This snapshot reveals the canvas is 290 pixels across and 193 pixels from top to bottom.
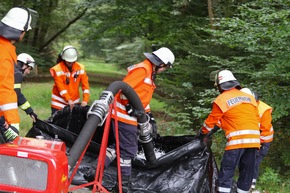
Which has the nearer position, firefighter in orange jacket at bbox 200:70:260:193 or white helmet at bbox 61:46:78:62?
firefighter in orange jacket at bbox 200:70:260:193

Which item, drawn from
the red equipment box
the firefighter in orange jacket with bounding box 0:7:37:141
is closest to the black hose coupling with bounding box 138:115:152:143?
the firefighter in orange jacket with bounding box 0:7:37:141

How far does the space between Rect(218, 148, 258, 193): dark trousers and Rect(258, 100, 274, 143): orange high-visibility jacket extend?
2.17 ft

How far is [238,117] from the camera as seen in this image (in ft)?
A: 17.5

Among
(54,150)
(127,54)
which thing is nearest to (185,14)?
(54,150)

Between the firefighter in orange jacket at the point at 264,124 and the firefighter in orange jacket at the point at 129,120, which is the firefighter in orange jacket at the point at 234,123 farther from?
the firefighter in orange jacket at the point at 129,120

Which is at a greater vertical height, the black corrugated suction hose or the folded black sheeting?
the black corrugated suction hose

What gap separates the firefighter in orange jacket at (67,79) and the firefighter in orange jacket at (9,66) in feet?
9.65

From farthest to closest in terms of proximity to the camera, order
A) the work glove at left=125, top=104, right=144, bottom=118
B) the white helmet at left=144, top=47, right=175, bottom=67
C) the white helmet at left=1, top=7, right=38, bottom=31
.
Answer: the white helmet at left=144, top=47, right=175, bottom=67 < the work glove at left=125, top=104, right=144, bottom=118 < the white helmet at left=1, top=7, right=38, bottom=31

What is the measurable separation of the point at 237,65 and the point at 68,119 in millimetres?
2991

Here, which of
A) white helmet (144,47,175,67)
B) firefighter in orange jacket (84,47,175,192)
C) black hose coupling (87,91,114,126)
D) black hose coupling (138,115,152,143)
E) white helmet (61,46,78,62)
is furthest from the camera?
white helmet (61,46,78,62)

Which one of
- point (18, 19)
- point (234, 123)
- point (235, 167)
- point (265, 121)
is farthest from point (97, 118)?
point (265, 121)

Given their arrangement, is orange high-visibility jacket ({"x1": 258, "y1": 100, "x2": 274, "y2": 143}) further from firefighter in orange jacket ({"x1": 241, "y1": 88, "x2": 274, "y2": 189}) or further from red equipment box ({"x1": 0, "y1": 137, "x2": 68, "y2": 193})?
red equipment box ({"x1": 0, "y1": 137, "x2": 68, "y2": 193})

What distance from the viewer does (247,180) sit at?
560cm

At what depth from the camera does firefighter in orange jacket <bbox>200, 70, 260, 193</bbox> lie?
17.6 feet
